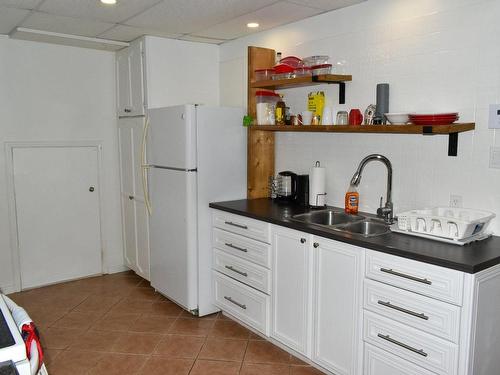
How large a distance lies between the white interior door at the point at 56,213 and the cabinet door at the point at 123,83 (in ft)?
1.67

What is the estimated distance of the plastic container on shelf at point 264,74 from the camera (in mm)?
3434

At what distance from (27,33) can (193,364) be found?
9.40 ft

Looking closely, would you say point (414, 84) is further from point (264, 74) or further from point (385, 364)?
point (385, 364)

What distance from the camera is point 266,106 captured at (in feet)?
11.4

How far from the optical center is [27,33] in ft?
11.7

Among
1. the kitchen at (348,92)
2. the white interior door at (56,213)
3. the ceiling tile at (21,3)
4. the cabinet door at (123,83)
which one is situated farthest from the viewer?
the cabinet door at (123,83)

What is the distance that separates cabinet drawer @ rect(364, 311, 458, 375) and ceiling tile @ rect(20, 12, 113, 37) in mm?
2861

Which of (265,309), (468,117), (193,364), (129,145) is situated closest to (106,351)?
(193,364)

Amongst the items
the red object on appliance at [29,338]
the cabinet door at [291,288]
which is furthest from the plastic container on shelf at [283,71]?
the red object on appliance at [29,338]

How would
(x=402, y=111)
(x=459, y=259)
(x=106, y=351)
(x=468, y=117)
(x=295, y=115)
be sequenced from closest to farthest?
(x=459, y=259), (x=468, y=117), (x=402, y=111), (x=106, y=351), (x=295, y=115)

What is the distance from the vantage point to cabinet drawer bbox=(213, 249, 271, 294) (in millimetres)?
2990

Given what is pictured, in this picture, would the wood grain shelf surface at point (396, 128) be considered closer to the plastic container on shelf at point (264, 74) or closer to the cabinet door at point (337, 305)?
the plastic container on shelf at point (264, 74)

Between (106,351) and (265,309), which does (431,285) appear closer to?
(265,309)

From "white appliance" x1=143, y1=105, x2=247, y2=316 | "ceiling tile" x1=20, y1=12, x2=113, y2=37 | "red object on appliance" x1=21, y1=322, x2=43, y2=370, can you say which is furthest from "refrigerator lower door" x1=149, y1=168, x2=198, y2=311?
"red object on appliance" x1=21, y1=322, x2=43, y2=370
